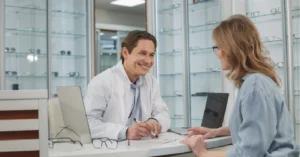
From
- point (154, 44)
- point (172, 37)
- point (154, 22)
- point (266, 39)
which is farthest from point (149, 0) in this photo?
point (154, 44)

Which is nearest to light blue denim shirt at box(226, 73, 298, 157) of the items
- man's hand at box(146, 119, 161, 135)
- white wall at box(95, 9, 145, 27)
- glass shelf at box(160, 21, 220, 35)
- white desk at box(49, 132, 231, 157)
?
white desk at box(49, 132, 231, 157)

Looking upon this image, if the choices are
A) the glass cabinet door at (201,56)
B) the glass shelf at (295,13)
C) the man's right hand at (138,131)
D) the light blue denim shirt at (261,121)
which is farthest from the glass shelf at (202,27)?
the light blue denim shirt at (261,121)

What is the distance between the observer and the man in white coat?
2037 mm

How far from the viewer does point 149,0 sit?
5.23 m

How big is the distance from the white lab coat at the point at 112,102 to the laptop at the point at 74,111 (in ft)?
0.50

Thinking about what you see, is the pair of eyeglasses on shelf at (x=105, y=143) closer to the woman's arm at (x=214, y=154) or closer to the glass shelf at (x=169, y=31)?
the woman's arm at (x=214, y=154)

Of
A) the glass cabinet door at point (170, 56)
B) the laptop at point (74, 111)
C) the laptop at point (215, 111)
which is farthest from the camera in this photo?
the glass cabinet door at point (170, 56)

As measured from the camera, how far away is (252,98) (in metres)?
1.22

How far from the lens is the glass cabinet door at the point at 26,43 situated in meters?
5.10

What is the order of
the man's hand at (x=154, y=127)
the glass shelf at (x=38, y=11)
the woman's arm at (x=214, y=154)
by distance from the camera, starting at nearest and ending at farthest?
the woman's arm at (x=214, y=154), the man's hand at (x=154, y=127), the glass shelf at (x=38, y=11)

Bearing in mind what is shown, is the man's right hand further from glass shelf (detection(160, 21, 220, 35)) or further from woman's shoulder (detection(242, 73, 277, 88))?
glass shelf (detection(160, 21, 220, 35))

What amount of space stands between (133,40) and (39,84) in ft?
11.5

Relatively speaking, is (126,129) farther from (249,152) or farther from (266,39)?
(266,39)

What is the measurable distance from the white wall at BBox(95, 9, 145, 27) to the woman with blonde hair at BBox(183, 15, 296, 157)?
674 cm
